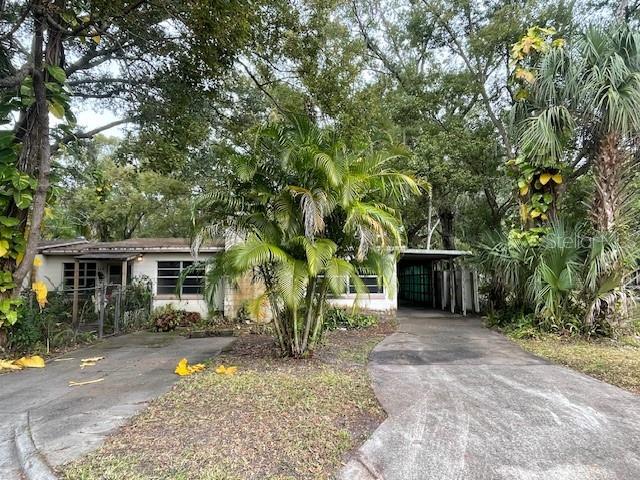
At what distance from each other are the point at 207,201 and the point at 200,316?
22.3 feet

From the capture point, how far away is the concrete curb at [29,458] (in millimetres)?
3125

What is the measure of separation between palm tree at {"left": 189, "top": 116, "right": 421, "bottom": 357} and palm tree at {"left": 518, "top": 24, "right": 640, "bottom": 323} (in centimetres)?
413

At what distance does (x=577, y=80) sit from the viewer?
816 cm

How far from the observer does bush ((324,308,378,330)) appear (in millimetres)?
10930

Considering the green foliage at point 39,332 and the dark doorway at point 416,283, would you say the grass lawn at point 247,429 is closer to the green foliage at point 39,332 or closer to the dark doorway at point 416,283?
the green foliage at point 39,332

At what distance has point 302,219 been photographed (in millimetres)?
6156

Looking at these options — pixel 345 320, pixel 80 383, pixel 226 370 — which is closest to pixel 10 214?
pixel 80 383

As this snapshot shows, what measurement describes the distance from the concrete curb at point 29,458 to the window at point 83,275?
35.5 ft

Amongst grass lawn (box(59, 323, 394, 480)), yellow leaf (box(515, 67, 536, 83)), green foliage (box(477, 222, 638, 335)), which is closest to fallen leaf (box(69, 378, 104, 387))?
grass lawn (box(59, 323, 394, 480))

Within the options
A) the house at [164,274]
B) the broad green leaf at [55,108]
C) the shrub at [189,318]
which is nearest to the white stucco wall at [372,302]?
the house at [164,274]

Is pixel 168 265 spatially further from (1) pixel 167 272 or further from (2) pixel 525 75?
(2) pixel 525 75

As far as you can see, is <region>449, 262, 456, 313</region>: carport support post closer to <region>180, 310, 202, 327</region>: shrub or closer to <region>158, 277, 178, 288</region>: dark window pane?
<region>180, 310, 202, 327</region>: shrub

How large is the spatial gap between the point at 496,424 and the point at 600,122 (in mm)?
7163

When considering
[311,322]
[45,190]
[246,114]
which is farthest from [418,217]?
[45,190]
